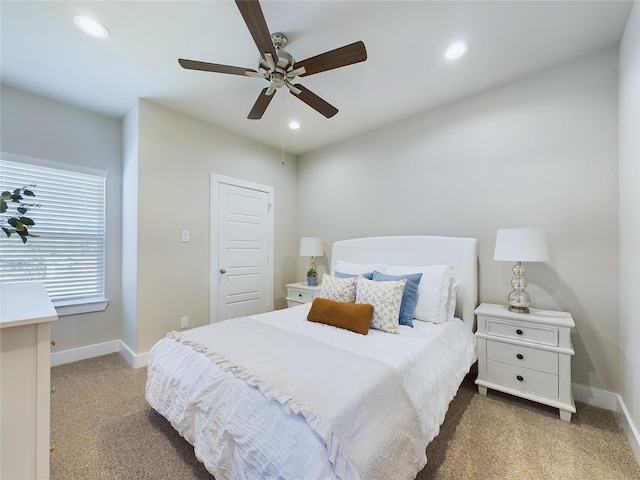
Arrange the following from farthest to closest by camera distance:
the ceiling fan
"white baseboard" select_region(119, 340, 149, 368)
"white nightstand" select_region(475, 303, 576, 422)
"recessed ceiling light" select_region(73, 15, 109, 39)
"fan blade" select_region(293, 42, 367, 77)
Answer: "white baseboard" select_region(119, 340, 149, 368), "white nightstand" select_region(475, 303, 576, 422), "recessed ceiling light" select_region(73, 15, 109, 39), "fan blade" select_region(293, 42, 367, 77), the ceiling fan

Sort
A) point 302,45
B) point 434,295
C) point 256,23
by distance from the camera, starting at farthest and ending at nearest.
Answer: point 434,295 < point 302,45 < point 256,23

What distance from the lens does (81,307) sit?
9.46 feet

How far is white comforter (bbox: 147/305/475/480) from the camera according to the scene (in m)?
1.00

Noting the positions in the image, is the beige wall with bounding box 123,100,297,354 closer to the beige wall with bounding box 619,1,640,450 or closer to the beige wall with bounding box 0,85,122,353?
the beige wall with bounding box 0,85,122,353

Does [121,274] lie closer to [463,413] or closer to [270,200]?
Result: [270,200]

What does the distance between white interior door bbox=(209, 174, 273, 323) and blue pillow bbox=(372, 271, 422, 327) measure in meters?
1.95

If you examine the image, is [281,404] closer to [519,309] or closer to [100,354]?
[519,309]

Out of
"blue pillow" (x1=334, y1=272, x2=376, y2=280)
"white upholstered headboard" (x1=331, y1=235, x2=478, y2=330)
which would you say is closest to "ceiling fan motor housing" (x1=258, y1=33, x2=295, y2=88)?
"blue pillow" (x1=334, y1=272, x2=376, y2=280)

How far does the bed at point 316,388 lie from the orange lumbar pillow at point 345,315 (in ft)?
0.08

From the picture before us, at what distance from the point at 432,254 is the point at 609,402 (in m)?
1.64

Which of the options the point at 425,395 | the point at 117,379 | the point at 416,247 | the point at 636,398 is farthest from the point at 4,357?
the point at 636,398

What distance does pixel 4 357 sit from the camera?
884 millimetres

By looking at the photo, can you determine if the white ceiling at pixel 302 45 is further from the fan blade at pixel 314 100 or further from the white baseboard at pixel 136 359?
the white baseboard at pixel 136 359

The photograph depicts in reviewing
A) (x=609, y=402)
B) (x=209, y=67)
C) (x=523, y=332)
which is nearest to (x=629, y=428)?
(x=609, y=402)
